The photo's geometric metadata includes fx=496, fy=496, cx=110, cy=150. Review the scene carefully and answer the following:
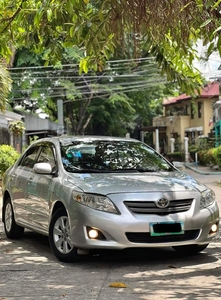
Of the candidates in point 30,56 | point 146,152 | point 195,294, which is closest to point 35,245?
point 146,152

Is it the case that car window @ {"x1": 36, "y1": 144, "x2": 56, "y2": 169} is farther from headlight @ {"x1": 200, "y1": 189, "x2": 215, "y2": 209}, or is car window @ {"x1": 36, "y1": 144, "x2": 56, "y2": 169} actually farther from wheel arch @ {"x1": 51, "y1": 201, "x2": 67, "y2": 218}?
headlight @ {"x1": 200, "y1": 189, "x2": 215, "y2": 209}

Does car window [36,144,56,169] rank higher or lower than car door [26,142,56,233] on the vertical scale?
higher

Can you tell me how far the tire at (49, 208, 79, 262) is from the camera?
611cm

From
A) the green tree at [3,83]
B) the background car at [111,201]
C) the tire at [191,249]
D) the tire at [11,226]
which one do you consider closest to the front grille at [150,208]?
the background car at [111,201]

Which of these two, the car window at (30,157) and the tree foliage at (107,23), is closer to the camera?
the tree foliage at (107,23)

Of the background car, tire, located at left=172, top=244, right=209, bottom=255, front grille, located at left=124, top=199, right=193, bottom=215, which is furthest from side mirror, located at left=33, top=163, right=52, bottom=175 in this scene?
tire, located at left=172, top=244, right=209, bottom=255

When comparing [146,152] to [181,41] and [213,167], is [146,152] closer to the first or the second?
[181,41]

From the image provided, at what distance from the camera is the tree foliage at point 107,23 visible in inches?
220

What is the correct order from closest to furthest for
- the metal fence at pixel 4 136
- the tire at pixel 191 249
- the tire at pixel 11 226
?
the tire at pixel 191 249 < the tire at pixel 11 226 < the metal fence at pixel 4 136

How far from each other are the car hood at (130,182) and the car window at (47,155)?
784mm

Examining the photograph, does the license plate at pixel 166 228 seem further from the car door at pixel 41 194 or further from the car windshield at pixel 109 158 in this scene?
the car door at pixel 41 194

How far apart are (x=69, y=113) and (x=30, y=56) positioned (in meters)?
12.1

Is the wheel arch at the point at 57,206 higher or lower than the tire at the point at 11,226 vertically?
higher

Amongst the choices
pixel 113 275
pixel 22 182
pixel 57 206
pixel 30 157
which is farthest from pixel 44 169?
pixel 113 275
